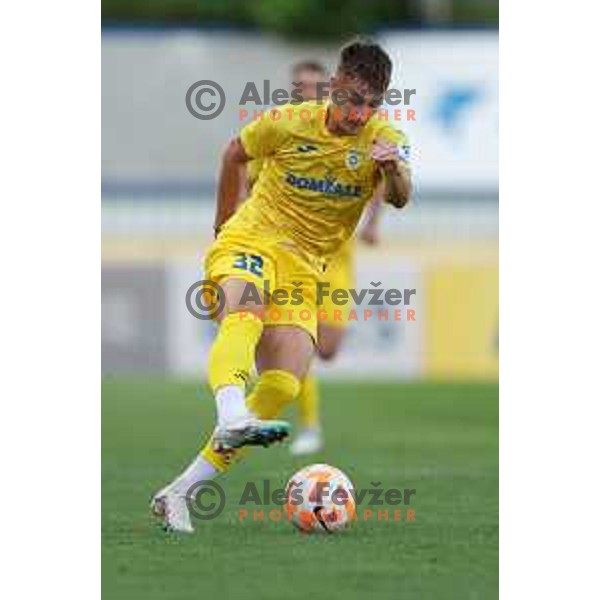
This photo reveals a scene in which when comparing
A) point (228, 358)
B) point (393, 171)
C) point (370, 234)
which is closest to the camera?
point (228, 358)

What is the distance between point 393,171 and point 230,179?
3.44 ft

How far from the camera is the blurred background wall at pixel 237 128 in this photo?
23.4 meters

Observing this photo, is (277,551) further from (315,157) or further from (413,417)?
(413,417)

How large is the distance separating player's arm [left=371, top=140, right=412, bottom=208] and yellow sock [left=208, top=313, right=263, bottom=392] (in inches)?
37.4

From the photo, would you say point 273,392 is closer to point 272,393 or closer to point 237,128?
point 272,393

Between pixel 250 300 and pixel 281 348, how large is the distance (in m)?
0.37

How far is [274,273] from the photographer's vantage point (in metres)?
9.92

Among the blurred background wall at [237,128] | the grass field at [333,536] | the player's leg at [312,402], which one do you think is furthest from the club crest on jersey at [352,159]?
the blurred background wall at [237,128]

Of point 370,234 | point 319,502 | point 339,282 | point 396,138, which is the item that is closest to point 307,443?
point 339,282

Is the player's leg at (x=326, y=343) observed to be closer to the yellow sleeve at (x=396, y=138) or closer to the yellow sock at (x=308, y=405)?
the yellow sock at (x=308, y=405)

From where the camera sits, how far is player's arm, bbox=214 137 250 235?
10.0 m

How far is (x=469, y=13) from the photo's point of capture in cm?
3556

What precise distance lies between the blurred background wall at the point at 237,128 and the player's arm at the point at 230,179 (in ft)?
37.9

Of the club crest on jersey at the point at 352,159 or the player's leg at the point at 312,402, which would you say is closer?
the club crest on jersey at the point at 352,159
